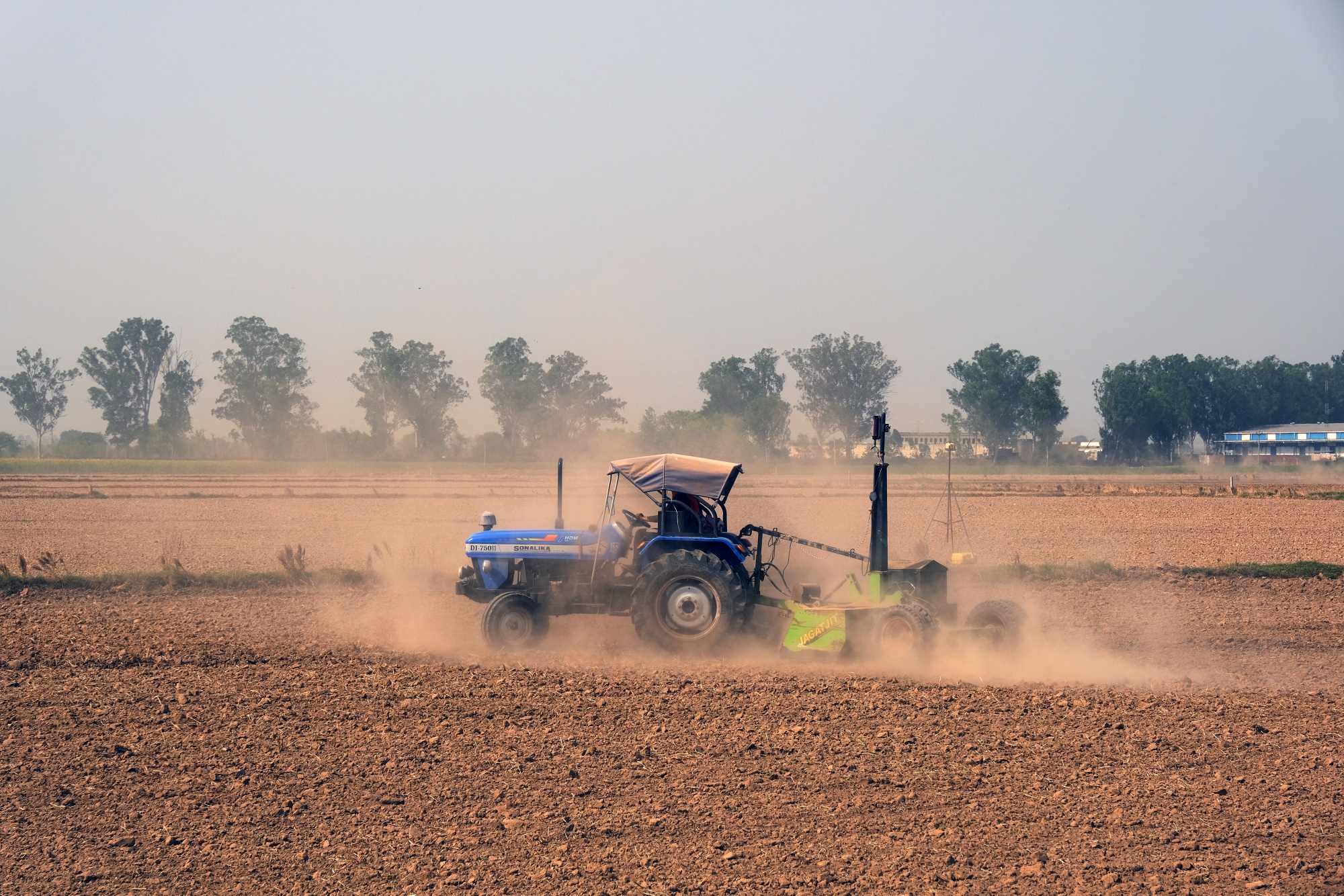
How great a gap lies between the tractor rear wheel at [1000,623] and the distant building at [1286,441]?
92.8 meters

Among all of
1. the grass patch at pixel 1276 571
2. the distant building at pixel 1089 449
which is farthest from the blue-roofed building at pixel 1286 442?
the grass patch at pixel 1276 571

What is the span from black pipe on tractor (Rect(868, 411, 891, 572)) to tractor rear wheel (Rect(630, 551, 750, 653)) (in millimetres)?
1466

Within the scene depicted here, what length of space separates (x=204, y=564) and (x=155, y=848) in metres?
13.6

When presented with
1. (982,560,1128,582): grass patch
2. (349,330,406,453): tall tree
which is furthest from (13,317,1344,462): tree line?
(982,560,1128,582): grass patch

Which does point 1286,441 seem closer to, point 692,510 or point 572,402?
point 572,402

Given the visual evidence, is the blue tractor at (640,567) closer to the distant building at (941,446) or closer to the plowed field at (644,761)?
the plowed field at (644,761)

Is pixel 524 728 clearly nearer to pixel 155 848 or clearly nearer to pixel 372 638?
pixel 155 848

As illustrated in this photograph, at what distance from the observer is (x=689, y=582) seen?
10.5 m

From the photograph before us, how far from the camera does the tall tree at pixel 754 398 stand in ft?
187

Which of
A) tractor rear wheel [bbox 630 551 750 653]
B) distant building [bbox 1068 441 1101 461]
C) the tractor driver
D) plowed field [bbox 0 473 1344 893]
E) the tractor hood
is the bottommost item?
plowed field [bbox 0 473 1344 893]

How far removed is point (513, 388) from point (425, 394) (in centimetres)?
1807

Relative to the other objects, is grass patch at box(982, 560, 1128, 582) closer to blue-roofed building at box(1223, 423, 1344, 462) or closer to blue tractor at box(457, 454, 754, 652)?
blue tractor at box(457, 454, 754, 652)

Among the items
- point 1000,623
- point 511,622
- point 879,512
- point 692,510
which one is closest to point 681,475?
point 692,510

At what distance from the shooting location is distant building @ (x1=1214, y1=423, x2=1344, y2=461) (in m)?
94.6
